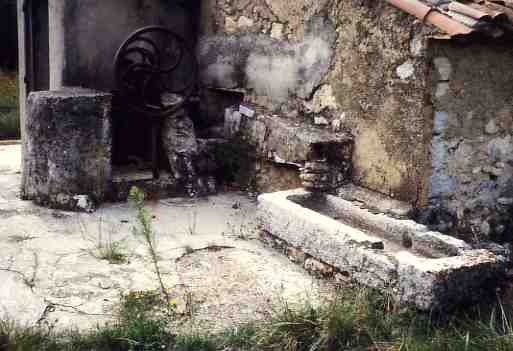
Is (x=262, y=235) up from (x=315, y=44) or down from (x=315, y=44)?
down

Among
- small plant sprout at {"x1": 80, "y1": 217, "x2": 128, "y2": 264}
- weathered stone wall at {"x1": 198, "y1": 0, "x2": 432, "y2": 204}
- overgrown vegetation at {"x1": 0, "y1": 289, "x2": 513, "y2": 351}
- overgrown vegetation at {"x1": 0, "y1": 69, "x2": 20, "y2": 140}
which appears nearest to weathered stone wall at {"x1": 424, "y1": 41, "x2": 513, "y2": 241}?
weathered stone wall at {"x1": 198, "y1": 0, "x2": 432, "y2": 204}

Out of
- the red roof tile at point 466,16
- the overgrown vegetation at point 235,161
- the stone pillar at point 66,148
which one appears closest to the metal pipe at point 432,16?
the red roof tile at point 466,16

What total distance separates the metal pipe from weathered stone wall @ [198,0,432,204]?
127 millimetres

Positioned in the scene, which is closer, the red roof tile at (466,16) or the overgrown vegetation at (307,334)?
the overgrown vegetation at (307,334)

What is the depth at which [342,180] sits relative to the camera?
5.50 meters

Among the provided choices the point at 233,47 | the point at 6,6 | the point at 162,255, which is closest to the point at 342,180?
the point at 162,255

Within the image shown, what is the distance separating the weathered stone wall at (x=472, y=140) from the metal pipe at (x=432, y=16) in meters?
0.20

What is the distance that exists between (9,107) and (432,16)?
8.00 meters

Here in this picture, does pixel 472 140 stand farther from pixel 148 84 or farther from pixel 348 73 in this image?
pixel 148 84

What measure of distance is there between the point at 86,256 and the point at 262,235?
1278 mm

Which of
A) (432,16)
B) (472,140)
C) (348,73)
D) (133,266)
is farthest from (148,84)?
(472,140)

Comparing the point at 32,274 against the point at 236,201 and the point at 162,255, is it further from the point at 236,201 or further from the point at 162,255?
the point at 236,201

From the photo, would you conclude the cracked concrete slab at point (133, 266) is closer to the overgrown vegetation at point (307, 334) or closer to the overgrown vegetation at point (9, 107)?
the overgrown vegetation at point (307, 334)

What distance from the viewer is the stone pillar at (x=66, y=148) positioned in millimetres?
5684
